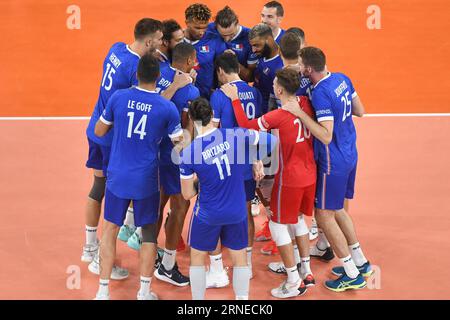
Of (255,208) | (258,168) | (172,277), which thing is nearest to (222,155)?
(258,168)

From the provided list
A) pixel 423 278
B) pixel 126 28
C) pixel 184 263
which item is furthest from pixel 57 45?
pixel 423 278

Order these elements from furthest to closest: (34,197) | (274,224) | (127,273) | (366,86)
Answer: (366,86) → (34,197) → (127,273) → (274,224)

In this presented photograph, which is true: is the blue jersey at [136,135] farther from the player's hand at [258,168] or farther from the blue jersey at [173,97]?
the player's hand at [258,168]

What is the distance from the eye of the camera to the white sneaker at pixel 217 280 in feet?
26.1

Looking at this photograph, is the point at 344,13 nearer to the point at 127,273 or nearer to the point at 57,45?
the point at 57,45

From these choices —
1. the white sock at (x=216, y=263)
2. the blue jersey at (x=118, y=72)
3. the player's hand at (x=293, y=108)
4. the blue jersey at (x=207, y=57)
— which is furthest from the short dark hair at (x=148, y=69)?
the white sock at (x=216, y=263)

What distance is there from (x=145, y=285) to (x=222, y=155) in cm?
193

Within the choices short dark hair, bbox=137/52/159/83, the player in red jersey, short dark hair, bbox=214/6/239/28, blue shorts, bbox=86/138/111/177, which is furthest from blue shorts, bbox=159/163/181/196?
short dark hair, bbox=214/6/239/28

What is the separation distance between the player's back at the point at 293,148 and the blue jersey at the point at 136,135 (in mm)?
1100

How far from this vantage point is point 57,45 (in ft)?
47.3

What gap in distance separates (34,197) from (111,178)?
3.23 metres

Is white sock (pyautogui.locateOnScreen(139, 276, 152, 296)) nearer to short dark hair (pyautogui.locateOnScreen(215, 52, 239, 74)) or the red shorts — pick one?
the red shorts

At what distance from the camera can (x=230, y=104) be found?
24.8 feet

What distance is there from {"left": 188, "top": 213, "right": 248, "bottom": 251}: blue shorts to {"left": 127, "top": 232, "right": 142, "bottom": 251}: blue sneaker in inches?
77.0
